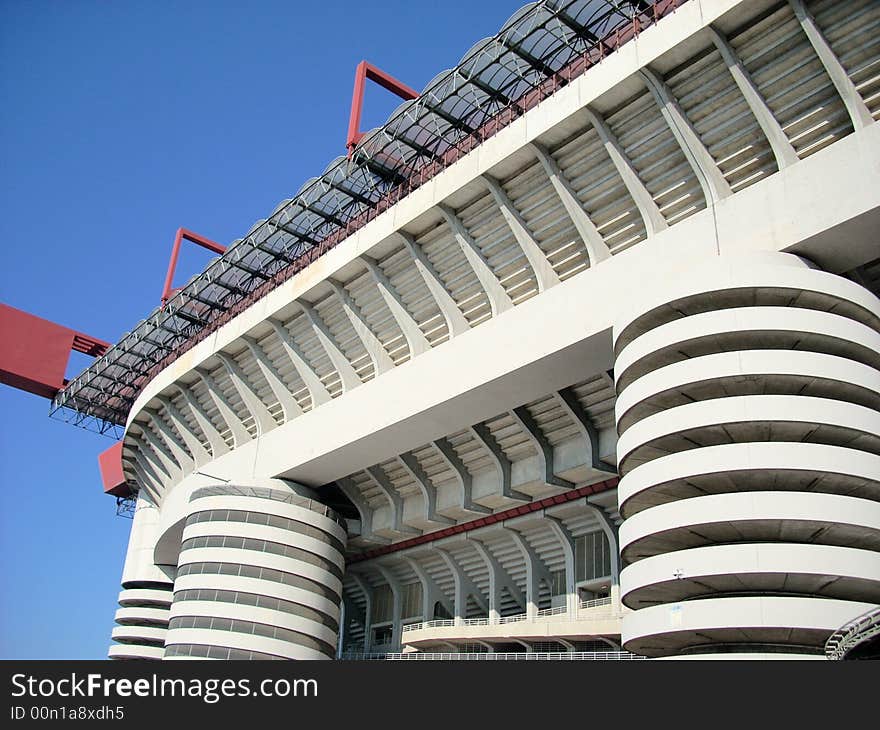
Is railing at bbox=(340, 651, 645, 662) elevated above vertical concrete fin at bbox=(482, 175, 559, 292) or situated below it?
below

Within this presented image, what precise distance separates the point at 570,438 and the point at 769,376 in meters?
14.5

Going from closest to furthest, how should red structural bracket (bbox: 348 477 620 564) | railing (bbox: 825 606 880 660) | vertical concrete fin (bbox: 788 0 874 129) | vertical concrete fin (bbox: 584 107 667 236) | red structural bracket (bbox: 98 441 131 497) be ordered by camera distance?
railing (bbox: 825 606 880 660) → vertical concrete fin (bbox: 788 0 874 129) → vertical concrete fin (bbox: 584 107 667 236) → red structural bracket (bbox: 348 477 620 564) → red structural bracket (bbox: 98 441 131 497)

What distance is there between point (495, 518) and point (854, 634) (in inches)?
1038

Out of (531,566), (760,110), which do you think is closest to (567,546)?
(531,566)

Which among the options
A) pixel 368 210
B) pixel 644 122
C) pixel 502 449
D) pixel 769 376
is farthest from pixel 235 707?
pixel 368 210

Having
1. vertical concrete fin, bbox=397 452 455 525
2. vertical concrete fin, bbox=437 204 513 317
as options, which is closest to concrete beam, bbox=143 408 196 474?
vertical concrete fin, bbox=397 452 455 525

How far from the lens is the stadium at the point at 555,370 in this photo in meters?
27.3

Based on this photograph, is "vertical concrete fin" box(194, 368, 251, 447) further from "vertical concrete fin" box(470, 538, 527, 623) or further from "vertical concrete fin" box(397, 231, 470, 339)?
"vertical concrete fin" box(397, 231, 470, 339)

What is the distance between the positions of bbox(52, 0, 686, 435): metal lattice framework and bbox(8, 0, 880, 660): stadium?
0.54 feet

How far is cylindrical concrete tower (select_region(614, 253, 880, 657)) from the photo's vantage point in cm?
2552

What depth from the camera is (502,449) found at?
43.8 m

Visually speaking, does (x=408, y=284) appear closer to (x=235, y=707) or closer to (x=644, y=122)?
(x=644, y=122)

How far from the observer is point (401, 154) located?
1710 inches

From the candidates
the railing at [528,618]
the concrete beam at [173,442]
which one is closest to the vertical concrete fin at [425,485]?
the railing at [528,618]
